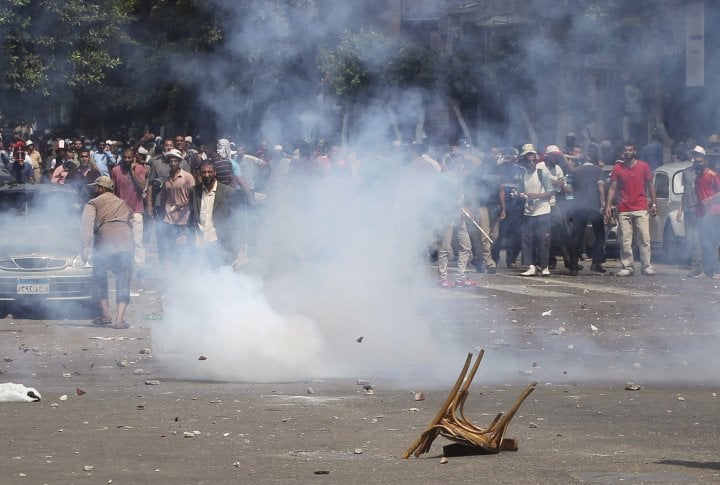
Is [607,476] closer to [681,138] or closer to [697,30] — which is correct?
[697,30]

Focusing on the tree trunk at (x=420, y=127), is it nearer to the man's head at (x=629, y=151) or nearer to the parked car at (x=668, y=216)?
the man's head at (x=629, y=151)

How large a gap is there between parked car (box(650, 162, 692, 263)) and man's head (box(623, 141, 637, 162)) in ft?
7.23

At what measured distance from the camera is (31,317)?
16.2 metres

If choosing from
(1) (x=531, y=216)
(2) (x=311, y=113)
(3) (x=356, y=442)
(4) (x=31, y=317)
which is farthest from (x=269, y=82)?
(3) (x=356, y=442)

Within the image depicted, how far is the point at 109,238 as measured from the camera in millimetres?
15109

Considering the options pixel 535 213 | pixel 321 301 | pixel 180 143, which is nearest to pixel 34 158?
pixel 180 143

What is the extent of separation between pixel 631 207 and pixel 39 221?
29.9 ft

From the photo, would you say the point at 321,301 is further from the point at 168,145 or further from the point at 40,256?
the point at 168,145

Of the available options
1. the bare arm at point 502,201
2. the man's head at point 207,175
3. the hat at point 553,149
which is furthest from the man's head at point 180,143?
the hat at point 553,149

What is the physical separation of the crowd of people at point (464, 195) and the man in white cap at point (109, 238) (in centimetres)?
6

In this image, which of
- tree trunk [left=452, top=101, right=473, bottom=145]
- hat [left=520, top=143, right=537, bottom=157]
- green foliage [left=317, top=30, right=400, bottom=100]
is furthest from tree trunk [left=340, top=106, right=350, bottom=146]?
hat [left=520, top=143, right=537, bottom=157]

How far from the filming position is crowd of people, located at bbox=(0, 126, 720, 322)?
53.7ft

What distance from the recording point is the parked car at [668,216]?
74.1 ft

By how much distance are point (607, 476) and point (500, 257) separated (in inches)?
675
